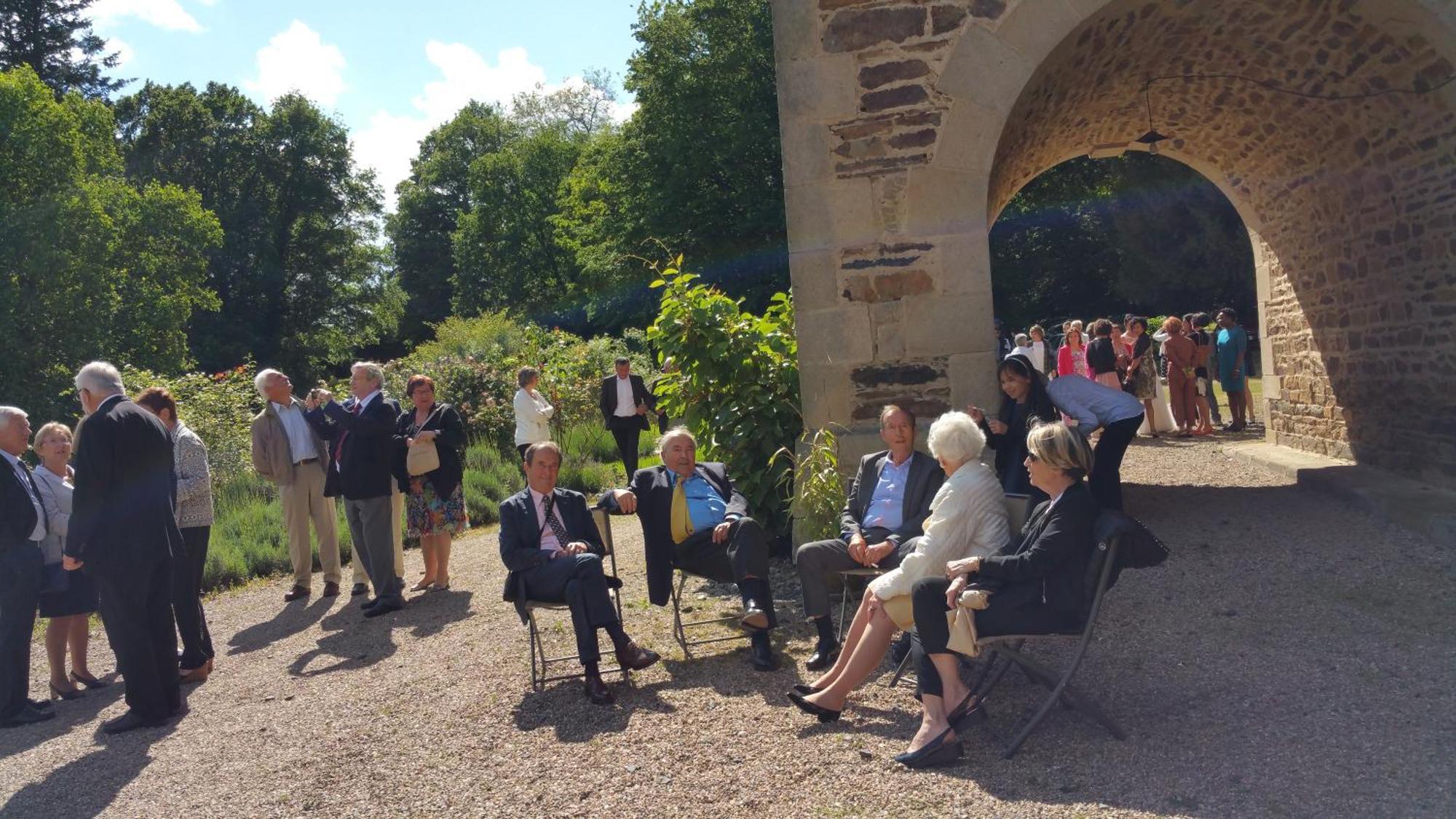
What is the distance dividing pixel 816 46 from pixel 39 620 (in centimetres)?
696

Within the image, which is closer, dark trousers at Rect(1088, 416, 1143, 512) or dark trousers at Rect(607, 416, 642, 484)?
dark trousers at Rect(1088, 416, 1143, 512)

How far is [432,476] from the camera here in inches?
323

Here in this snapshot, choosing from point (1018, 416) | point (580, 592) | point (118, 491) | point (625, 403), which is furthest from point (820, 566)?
point (625, 403)

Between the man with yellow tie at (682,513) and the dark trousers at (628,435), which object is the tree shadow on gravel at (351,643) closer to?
the man with yellow tie at (682,513)

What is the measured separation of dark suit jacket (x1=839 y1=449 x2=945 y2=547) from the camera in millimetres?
5344

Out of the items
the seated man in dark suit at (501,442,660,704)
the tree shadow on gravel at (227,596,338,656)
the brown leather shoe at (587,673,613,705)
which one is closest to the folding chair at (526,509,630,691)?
the seated man in dark suit at (501,442,660,704)

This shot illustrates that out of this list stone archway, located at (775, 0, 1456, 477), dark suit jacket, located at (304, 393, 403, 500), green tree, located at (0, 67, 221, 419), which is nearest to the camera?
stone archway, located at (775, 0, 1456, 477)

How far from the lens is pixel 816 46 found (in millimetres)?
6848

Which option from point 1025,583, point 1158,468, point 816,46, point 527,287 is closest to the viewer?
point 1025,583

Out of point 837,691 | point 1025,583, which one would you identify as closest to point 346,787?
point 837,691

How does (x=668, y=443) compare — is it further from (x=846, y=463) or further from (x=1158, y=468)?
(x=1158, y=468)

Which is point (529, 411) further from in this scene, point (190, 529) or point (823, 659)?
point (823, 659)

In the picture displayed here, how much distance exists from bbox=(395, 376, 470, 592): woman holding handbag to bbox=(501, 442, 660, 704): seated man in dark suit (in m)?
2.24

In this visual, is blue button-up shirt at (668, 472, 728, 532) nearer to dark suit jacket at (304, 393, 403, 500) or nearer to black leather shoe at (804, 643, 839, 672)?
black leather shoe at (804, 643, 839, 672)
